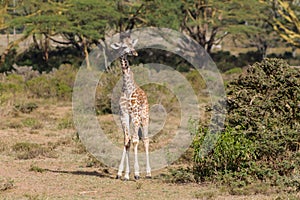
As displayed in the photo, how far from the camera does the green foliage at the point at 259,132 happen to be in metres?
9.78

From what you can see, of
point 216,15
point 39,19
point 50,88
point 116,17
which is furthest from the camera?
point 216,15

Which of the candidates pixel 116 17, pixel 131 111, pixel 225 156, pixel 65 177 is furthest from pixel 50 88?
pixel 225 156

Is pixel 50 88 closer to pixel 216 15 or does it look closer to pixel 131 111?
pixel 131 111

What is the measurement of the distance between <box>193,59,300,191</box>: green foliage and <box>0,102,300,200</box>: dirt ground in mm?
504

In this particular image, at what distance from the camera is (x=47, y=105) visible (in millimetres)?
23281

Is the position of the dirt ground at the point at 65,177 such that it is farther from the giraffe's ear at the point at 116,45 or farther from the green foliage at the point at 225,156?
the giraffe's ear at the point at 116,45

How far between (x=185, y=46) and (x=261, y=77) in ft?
95.5

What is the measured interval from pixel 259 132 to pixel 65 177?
332cm

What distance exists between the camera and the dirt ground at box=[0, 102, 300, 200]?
357 inches

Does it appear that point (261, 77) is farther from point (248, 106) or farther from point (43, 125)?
point (43, 125)

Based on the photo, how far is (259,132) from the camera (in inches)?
391

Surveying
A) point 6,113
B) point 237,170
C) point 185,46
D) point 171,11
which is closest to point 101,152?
point 237,170

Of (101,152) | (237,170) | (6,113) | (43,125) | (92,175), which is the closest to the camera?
(237,170)

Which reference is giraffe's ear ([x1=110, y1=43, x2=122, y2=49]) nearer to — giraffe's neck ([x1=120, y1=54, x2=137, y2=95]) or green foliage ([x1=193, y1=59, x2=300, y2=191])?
giraffe's neck ([x1=120, y1=54, x2=137, y2=95])
